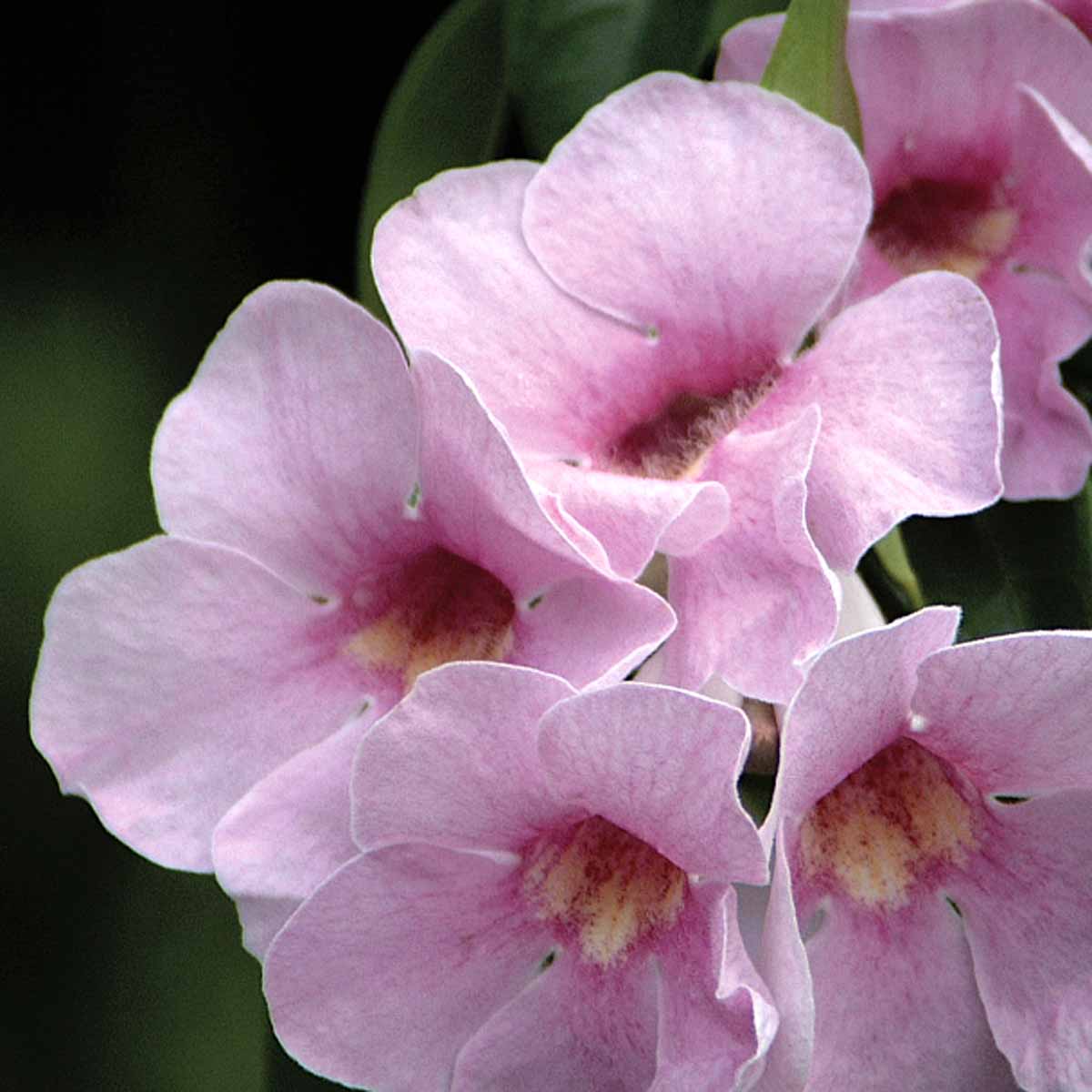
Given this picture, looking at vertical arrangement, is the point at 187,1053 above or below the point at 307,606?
below

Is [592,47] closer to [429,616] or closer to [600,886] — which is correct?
[429,616]

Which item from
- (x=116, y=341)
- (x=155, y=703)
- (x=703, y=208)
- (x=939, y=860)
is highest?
(x=703, y=208)

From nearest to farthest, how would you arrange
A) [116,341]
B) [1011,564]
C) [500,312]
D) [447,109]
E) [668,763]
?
[668,763] → [500,312] → [1011,564] → [447,109] → [116,341]

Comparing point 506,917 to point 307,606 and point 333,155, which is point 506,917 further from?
point 333,155

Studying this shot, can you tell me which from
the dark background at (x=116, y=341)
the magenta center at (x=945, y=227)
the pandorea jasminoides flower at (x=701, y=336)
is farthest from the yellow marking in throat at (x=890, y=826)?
the dark background at (x=116, y=341)

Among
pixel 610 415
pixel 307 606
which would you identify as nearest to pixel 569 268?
pixel 610 415

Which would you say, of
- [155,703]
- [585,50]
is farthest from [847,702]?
[585,50]

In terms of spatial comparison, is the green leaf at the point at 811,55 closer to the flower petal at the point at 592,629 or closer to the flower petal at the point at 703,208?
the flower petal at the point at 703,208
